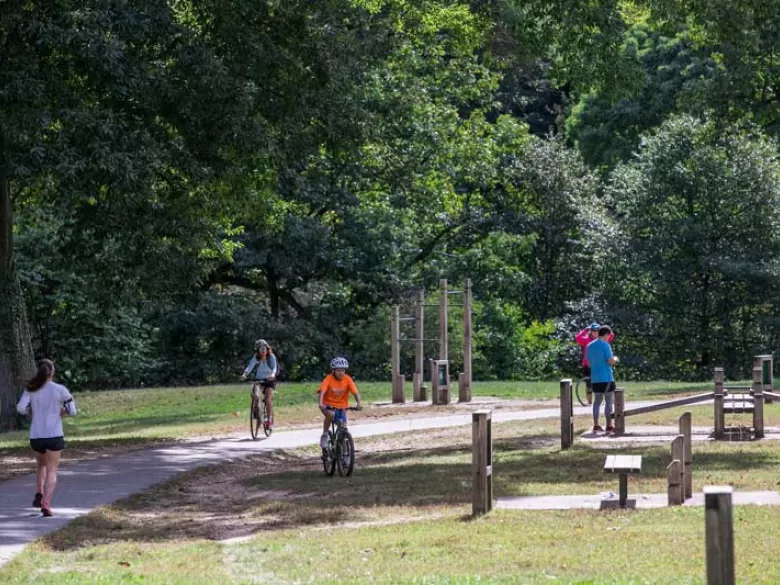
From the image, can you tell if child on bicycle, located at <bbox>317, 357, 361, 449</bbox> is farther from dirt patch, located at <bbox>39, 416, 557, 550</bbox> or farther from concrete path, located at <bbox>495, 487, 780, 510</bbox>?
concrete path, located at <bbox>495, 487, 780, 510</bbox>

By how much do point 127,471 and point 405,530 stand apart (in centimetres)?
755

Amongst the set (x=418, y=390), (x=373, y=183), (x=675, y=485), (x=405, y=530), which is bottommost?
(x=405, y=530)

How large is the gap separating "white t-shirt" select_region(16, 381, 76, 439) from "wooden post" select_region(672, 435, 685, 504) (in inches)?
247

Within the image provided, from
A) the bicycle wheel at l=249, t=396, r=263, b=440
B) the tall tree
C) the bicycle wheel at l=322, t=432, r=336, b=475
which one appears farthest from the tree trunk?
the bicycle wheel at l=322, t=432, r=336, b=475

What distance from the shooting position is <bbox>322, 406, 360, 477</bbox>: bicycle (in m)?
19.5

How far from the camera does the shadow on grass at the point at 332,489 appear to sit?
50.4ft

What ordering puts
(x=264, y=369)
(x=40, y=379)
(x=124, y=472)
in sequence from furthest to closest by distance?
(x=264, y=369)
(x=124, y=472)
(x=40, y=379)

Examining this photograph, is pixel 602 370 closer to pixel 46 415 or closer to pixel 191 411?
pixel 46 415

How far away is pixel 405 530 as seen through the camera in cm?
1416

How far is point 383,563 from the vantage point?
39.5 feet

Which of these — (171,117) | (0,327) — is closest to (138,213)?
(171,117)

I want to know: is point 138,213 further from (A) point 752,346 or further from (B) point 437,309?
(A) point 752,346

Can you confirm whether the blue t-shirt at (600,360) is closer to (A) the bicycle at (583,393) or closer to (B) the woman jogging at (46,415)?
(A) the bicycle at (583,393)

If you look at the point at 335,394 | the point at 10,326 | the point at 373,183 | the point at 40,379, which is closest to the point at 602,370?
the point at 335,394
